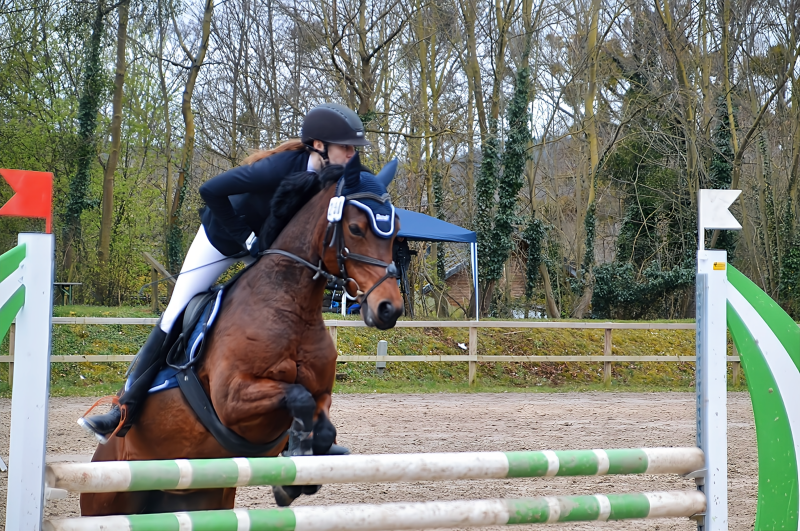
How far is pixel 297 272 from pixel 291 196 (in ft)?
1.17

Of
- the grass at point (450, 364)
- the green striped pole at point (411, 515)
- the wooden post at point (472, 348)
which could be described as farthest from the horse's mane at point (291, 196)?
the wooden post at point (472, 348)

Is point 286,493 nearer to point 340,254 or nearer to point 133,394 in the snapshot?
point 133,394

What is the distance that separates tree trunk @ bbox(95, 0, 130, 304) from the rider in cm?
1422

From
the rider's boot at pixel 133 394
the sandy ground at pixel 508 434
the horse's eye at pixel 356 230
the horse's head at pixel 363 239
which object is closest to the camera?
the horse's head at pixel 363 239

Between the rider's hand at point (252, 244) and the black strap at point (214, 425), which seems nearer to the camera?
the black strap at point (214, 425)

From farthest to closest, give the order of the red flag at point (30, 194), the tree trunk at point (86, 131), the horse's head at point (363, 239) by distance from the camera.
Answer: the tree trunk at point (86, 131), the horse's head at point (363, 239), the red flag at point (30, 194)

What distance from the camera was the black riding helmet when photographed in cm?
309

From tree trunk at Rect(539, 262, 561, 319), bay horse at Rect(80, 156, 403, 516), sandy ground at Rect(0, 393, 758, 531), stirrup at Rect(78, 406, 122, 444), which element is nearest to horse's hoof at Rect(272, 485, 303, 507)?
bay horse at Rect(80, 156, 403, 516)

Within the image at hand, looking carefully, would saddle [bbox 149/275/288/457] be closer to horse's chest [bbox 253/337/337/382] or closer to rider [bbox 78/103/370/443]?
rider [bbox 78/103/370/443]

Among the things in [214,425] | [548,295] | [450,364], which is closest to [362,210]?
[214,425]

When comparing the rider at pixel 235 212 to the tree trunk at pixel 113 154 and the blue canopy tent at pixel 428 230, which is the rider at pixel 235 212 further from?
the tree trunk at pixel 113 154

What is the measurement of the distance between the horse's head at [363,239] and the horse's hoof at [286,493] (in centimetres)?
74

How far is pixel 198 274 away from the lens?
3287 millimetres

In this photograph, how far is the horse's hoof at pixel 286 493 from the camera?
2857 mm
